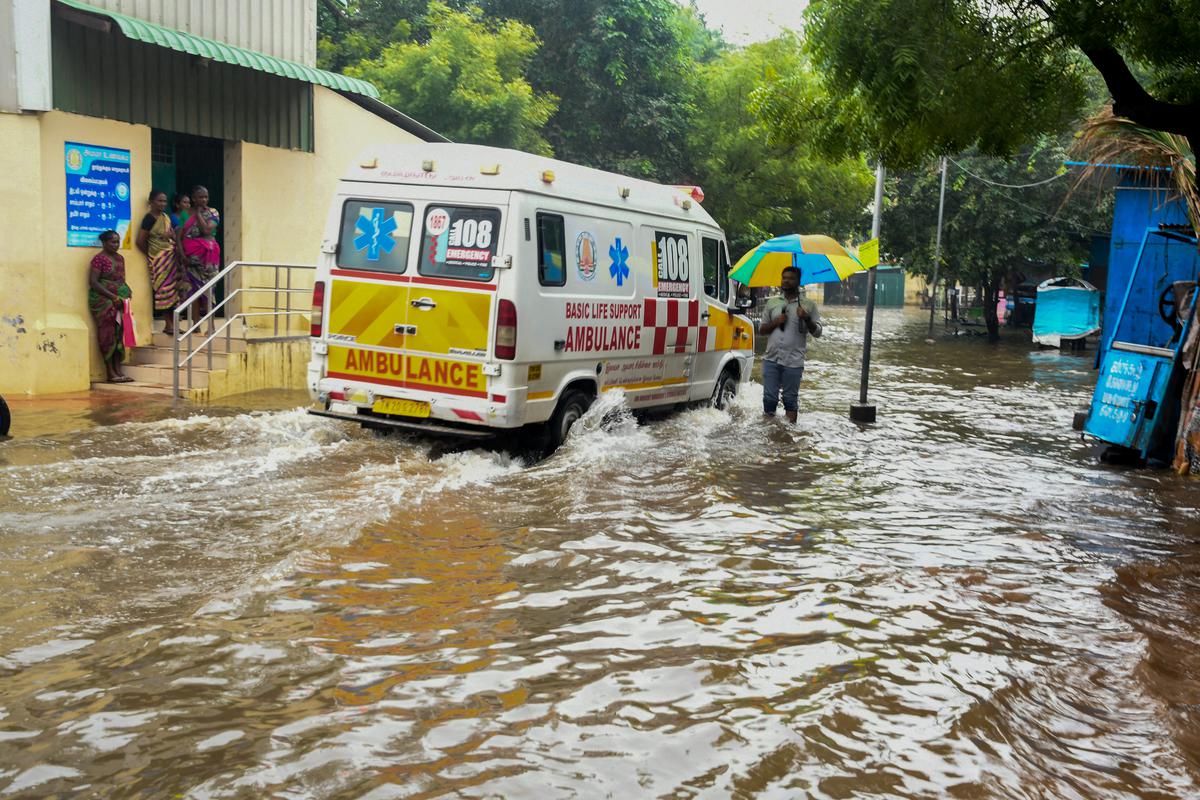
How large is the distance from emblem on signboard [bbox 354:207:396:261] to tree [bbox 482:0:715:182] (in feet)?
61.8

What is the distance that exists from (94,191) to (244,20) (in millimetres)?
3320

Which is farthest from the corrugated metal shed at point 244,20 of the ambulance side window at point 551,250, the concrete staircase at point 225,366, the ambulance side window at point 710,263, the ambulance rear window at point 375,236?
the ambulance side window at point 710,263

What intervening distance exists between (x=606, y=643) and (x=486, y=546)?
1712 millimetres

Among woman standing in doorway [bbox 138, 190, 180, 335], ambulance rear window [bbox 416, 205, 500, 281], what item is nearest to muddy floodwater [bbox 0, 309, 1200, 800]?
ambulance rear window [bbox 416, 205, 500, 281]

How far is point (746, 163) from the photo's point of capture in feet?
88.9

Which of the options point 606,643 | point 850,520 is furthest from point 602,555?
point 850,520

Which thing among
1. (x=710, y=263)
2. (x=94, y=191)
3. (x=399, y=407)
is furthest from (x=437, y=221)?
(x=94, y=191)

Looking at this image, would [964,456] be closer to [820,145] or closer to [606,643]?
[820,145]

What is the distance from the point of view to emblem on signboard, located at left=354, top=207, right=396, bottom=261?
898 centimetres

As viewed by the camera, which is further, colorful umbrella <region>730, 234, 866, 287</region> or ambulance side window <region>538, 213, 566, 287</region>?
colorful umbrella <region>730, 234, 866, 287</region>

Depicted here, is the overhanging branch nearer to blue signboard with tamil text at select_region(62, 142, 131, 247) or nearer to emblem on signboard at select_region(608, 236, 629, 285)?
emblem on signboard at select_region(608, 236, 629, 285)

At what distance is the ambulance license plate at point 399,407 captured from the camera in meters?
8.83

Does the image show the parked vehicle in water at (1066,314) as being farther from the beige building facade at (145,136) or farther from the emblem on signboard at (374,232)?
the emblem on signboard at (374,232)

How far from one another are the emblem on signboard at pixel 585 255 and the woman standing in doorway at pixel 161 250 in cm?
659
